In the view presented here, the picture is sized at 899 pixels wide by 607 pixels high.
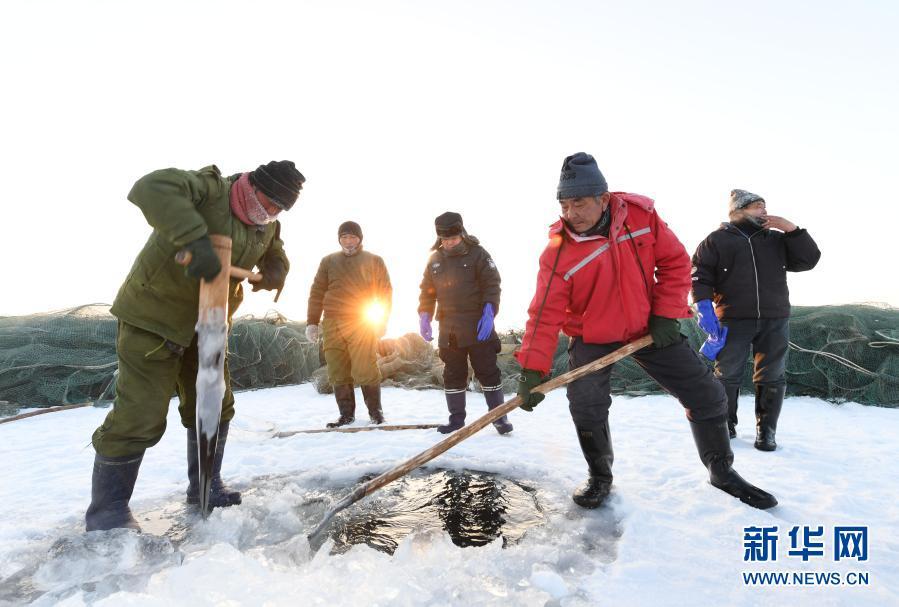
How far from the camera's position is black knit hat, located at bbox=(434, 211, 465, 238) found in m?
4.54

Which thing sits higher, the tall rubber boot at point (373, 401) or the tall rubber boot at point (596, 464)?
the tall rubber boot at point (596, 464)

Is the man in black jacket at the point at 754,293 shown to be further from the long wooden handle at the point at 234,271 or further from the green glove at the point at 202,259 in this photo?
the green glove at the point at 202,259

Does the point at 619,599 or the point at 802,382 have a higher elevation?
the point at 619,599

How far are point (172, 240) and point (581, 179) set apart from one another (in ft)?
6.34

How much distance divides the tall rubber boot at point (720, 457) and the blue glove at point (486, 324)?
6.75 ft

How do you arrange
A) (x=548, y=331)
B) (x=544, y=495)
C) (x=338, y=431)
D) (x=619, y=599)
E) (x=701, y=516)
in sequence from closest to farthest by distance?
(x=619, y=599) < (x=701, y=516) < (x=548, y=331) < (x=544, y=495) < (x=338, y=431)

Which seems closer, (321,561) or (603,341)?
(321,561)

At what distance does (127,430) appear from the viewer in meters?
2.32

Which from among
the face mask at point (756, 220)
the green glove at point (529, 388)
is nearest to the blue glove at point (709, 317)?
the face mask at point (756, 220)

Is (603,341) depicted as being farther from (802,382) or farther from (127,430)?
(802,382)

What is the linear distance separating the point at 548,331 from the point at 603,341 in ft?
1.03

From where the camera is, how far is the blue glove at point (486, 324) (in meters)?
4.52

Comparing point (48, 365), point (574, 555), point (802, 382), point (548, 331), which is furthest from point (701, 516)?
point (48, 365)

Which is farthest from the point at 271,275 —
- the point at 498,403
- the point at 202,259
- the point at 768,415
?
the point at 768,415
